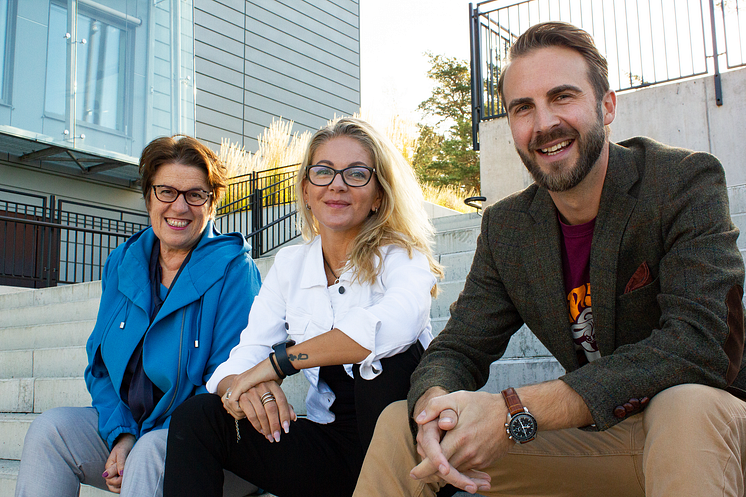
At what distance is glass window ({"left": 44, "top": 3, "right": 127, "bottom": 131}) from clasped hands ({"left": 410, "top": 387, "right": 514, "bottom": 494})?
773cm

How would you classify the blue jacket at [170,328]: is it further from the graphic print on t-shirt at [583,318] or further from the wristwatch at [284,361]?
the graphic print on t-shirt at [583,318]

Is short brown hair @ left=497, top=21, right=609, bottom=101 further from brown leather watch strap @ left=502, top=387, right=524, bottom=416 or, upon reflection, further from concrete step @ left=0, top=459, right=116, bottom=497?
concrete step @ left=0, top=459, right=116, bottom=497

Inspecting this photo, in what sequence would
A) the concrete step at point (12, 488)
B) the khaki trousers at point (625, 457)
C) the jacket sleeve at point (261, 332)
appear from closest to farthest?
the khaki trousers at point (625, 457), the jacket sleeve at point (261, 332), the concrete step at point (12, 488)

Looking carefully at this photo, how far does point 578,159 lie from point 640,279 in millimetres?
332

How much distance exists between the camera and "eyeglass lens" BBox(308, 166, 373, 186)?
6.21 feet

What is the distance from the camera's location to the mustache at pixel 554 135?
60.2 inches

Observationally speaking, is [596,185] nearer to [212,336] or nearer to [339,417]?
[339,417]

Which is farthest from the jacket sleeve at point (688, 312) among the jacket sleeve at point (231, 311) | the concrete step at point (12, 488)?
the concrete step at point (12, 488)

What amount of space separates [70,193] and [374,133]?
803 cm

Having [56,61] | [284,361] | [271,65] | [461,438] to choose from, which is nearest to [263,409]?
[284,361]

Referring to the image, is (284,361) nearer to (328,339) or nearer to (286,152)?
(328,339)

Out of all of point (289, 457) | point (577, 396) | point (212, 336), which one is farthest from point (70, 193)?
point (577, 396)

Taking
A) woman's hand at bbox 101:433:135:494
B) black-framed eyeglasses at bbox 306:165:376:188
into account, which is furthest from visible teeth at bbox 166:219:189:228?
woman's hand at bbox 101:433:135:494

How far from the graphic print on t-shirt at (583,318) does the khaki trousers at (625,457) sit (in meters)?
0.22
